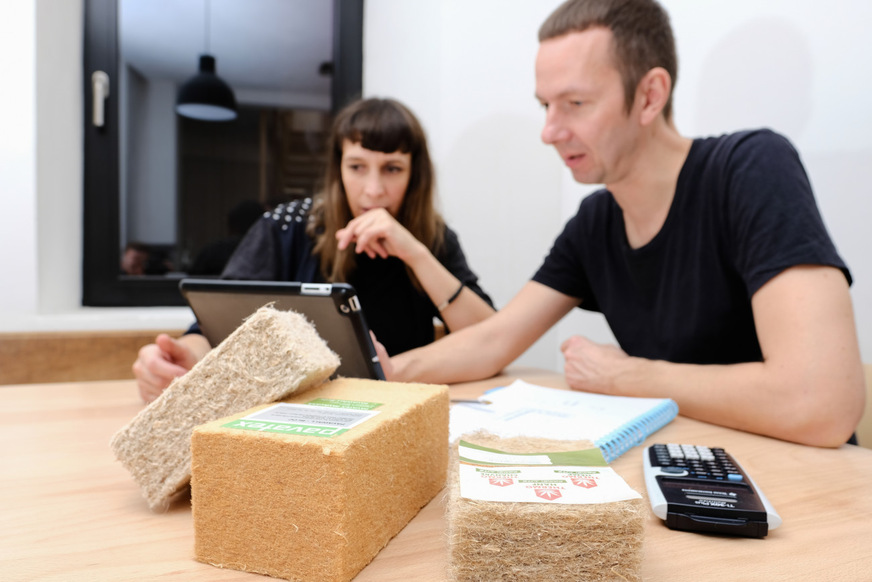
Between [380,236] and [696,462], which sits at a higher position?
[380,236]

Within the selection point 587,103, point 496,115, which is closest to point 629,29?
point 587,103

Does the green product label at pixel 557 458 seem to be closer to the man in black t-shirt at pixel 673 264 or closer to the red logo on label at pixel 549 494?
the red logo on label at pixel 549 494

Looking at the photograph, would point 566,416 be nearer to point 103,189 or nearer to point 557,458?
point 557,458

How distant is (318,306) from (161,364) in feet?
1.08

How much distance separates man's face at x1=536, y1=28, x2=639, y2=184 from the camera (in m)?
1.10

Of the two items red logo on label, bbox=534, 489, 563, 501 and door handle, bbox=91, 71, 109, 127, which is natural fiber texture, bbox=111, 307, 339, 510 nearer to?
red logo on label, bbox=534, 489, 563, 501

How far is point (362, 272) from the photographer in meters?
1.63

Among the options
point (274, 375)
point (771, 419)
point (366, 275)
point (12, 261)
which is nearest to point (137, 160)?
point (12, 261)

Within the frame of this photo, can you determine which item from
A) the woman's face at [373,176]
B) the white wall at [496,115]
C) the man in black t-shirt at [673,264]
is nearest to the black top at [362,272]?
the woman's face at [373,176]

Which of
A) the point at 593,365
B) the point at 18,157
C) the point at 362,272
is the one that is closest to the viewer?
the point at 593,365

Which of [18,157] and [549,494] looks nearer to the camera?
[549,494]

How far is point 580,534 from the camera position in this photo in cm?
38

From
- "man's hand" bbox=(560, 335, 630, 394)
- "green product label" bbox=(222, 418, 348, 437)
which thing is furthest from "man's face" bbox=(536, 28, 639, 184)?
"green product label" bbox=(222, 418, 348, 437)

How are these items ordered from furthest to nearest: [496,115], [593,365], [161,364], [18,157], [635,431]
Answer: [496,115]
[18,157]
[593,365]
[161,364]
[635,431]
